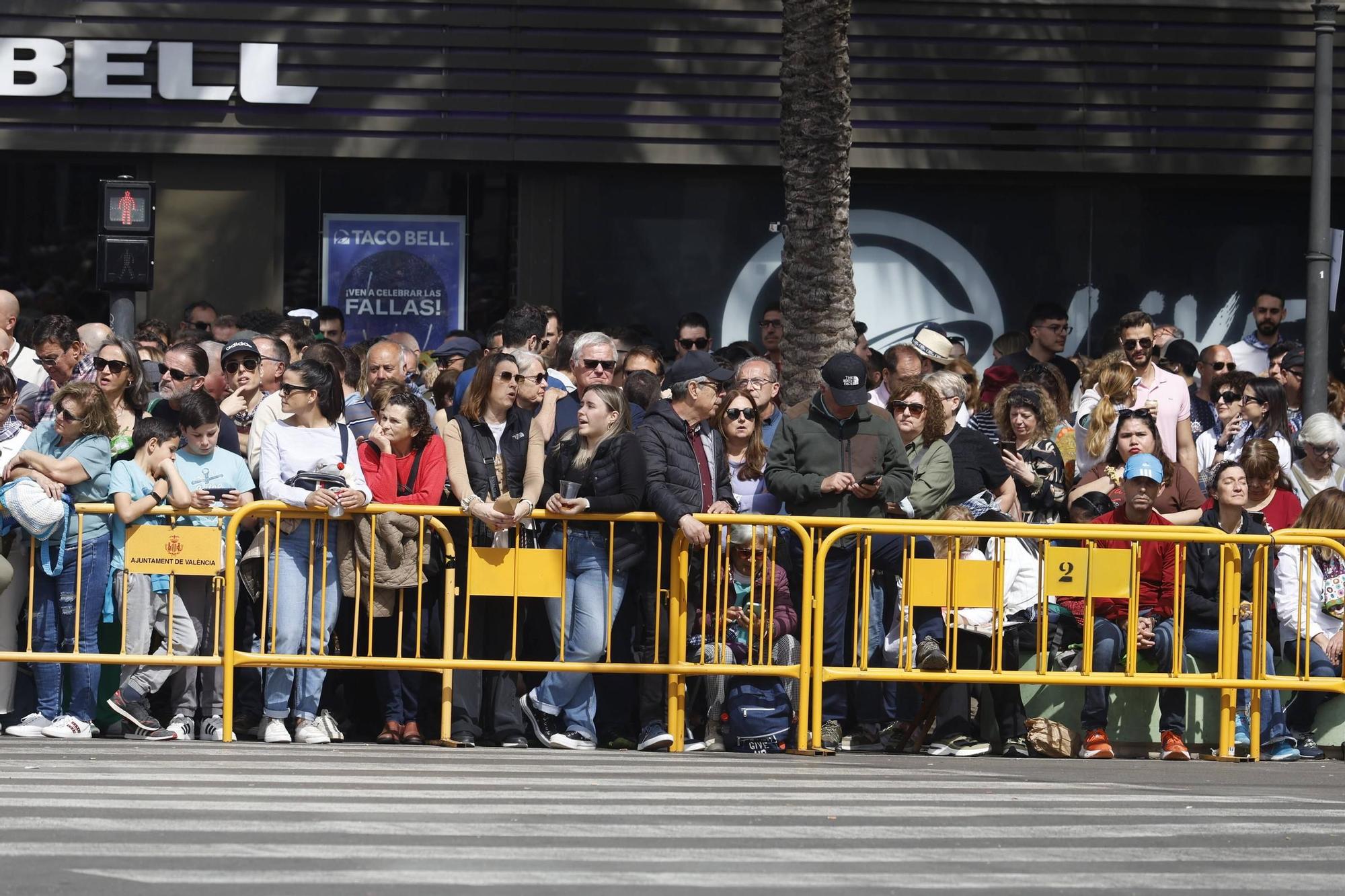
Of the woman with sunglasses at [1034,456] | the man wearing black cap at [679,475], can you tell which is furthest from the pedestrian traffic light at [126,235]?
the woman with sunglasses at [1034,456]

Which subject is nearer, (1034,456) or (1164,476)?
(1164,476)

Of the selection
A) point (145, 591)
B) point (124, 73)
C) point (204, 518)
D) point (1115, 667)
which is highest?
point (124, 73)

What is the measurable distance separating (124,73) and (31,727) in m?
8.79

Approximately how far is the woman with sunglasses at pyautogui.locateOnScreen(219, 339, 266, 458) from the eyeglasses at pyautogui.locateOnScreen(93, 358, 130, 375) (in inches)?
35.5

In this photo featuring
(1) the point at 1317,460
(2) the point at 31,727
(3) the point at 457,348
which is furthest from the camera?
(3) the point at 457,348

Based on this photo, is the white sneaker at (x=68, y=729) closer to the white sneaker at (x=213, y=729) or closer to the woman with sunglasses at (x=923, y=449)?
the white sneaker at (x=213, y=729)

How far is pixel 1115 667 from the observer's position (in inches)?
447

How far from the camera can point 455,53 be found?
18.4 meters

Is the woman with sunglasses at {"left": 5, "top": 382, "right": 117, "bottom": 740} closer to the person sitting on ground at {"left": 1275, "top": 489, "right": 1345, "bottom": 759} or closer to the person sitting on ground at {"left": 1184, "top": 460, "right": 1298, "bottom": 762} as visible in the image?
the person sitting on ground at {"left": 1184, "top": 460, "right": 1298, "bottom": 762}

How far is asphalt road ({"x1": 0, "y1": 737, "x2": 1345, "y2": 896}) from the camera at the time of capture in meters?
7.03

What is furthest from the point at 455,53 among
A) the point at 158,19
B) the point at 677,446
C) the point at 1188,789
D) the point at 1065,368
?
the point at 1188,789

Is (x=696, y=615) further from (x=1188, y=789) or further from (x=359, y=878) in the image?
(x=359, y=878)

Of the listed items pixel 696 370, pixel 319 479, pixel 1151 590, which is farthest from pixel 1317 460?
pixel 319 479

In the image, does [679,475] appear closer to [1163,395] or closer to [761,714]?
[761,714]
